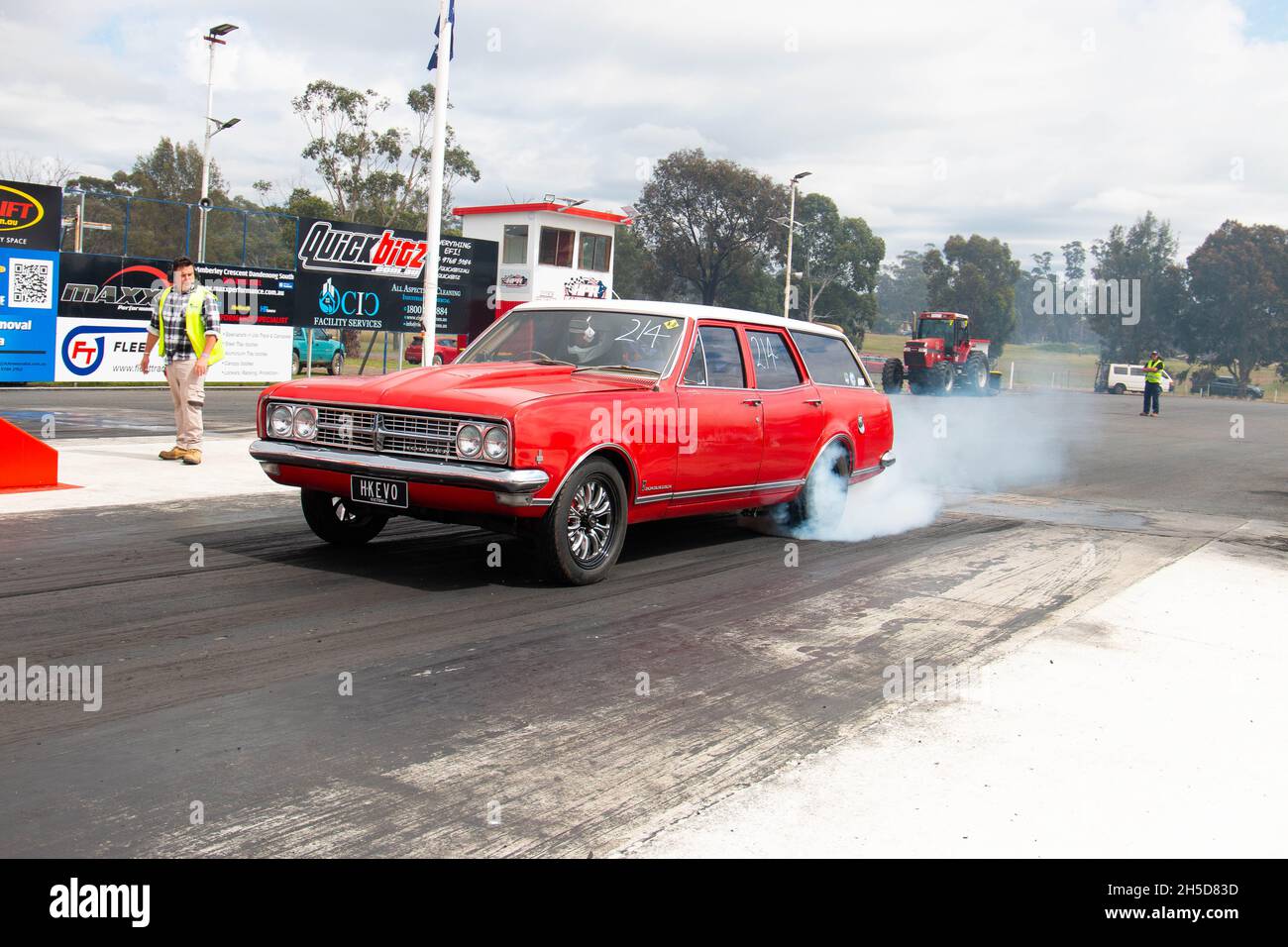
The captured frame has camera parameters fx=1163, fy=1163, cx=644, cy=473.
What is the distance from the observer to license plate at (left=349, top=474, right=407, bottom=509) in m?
6.38

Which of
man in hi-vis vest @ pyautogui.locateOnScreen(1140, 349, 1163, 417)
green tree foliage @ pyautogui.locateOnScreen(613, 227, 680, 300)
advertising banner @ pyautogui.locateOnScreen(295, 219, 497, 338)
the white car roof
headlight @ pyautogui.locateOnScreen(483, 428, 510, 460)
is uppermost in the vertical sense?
green tree foliage @ pyautogui.locateOnScreen(613, 227, 680, 300)

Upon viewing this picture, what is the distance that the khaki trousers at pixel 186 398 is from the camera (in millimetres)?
10891

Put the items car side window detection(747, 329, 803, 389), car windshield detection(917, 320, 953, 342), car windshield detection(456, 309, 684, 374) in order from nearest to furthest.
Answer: car windshield detection(456, 309, 684, 374)
car side window detection(747, 329, 803, 389)
car windshield detection(917, 320, 953, 342)

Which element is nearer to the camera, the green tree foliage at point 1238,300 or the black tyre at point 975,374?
the black tyre at point 975,374

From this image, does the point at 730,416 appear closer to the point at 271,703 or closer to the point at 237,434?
the point at 271,703

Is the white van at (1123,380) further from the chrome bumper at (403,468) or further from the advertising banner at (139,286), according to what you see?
the chrome bumper at (403,468)

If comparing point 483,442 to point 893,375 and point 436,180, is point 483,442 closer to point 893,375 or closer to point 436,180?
point 436,180

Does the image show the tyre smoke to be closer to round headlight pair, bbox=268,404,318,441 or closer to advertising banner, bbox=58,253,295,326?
round headlight pair, bbox=268,404,318,441

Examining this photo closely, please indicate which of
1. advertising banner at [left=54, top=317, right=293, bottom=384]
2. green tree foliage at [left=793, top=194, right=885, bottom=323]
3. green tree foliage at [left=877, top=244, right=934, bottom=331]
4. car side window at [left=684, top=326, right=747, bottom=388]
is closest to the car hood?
car side window at [left=684, top=326, right=747, bottom=388]

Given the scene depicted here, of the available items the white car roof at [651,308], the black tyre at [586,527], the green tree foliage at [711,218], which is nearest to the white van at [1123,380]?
the green tree foliage at [711,218]

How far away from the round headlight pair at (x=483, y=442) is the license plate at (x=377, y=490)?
1.30 feet

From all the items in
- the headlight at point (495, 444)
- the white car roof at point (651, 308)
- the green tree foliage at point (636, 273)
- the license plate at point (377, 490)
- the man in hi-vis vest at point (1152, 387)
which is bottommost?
the license plate at point (377, 490)

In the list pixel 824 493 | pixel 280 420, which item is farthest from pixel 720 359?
pixel 280 420

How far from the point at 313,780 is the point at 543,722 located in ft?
3.20
